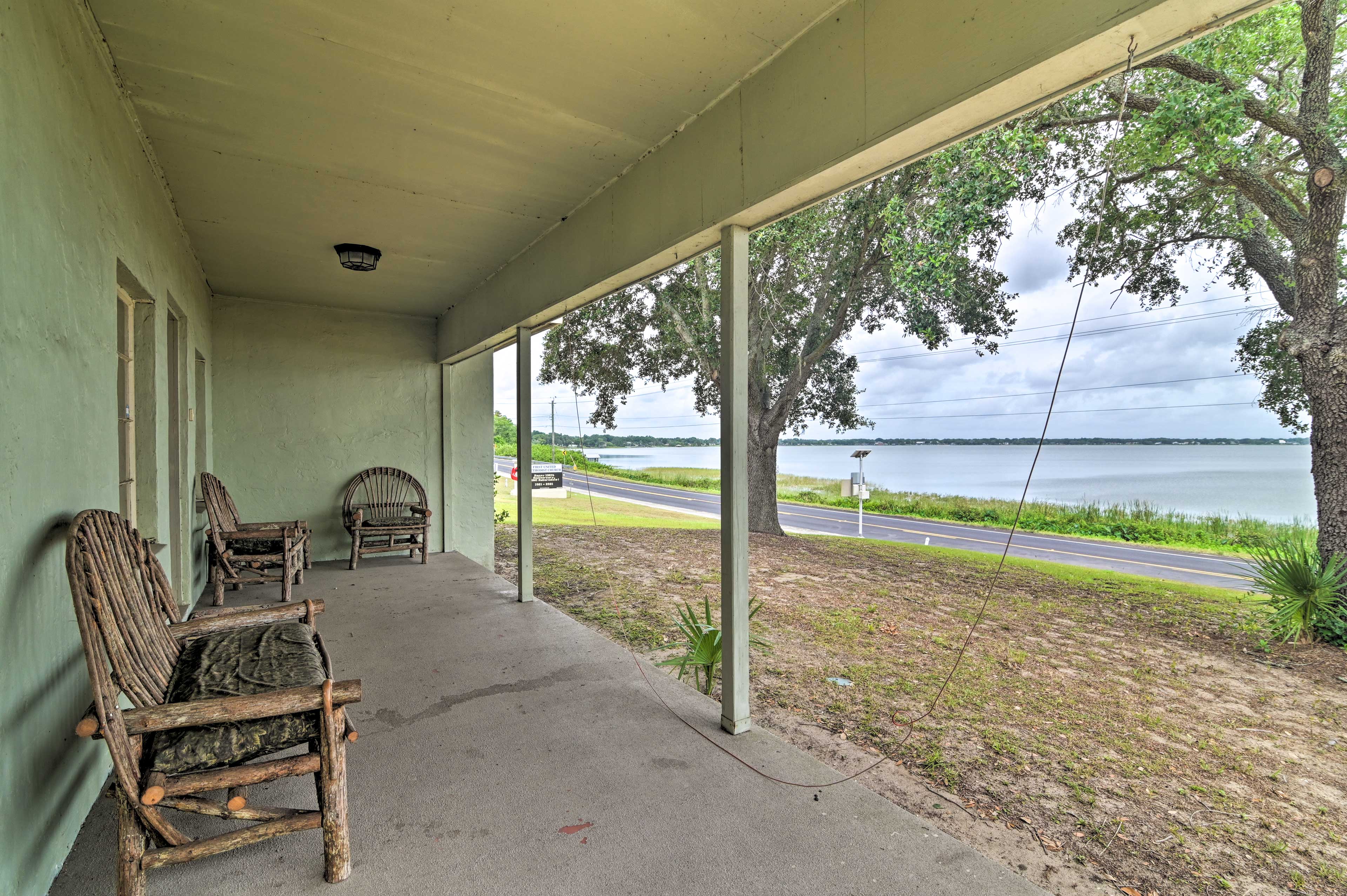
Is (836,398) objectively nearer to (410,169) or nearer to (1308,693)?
(1308,693)

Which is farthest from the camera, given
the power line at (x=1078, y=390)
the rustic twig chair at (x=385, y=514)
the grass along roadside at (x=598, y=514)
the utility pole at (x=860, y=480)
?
the grass along roadside at (x=598, y=514)

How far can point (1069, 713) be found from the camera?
10.6 ft

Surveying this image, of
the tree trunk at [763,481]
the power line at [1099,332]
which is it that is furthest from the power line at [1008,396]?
the tree trunk at [763,481]

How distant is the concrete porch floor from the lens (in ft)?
4.97

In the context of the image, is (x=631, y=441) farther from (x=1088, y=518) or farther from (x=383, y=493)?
(x=1088, y=518)

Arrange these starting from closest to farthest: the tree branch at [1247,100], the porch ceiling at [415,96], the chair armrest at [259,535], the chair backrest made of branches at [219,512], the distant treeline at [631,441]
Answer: the porch ceiling at [415,96] → the tree branch at [1247,100] → the chair backrest made of branches at [219,512] → the chair armrest at [259,535] → the distant treeline at [631,441]

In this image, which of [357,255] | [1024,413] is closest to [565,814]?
[1024,413]

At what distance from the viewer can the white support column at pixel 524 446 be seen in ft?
13.7

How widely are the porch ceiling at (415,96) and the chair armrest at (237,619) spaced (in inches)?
Answer: 73.5

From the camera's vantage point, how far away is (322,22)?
1767mm

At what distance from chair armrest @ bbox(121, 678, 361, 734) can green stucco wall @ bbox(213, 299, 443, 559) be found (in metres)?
4.19

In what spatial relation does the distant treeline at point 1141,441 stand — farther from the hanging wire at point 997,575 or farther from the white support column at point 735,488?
the white support column at point 735,488

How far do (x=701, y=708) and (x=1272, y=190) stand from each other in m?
5.16

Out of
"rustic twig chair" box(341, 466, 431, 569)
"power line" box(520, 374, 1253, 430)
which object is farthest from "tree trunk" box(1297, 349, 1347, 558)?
"rustic twig chair" box(341, 466, 431, 569)
